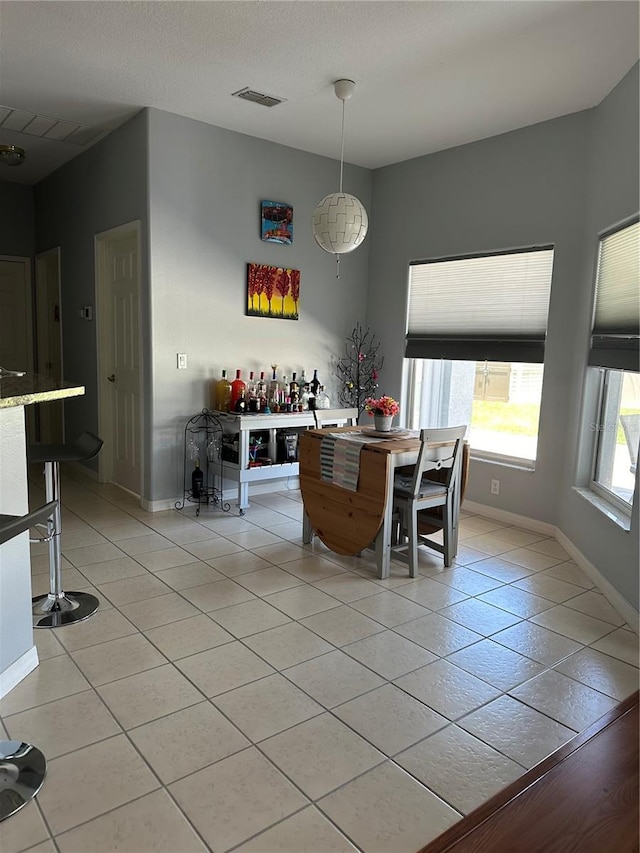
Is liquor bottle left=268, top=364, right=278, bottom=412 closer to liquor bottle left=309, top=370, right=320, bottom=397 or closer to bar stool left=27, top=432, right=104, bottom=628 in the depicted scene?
liquor bottle left=309, top=370, right=320, bottom=397

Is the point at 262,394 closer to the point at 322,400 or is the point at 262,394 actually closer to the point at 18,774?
the point at 322,400

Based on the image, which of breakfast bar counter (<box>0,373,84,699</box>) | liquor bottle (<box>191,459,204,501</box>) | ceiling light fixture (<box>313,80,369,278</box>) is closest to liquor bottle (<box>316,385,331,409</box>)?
liquor bottle (<box>191,459,204,501</box>)

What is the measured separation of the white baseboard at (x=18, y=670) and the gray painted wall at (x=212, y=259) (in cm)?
205

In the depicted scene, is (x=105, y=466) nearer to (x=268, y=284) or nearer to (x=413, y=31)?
(x=268, y=284)

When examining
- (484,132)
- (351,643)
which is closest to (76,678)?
(351,643)

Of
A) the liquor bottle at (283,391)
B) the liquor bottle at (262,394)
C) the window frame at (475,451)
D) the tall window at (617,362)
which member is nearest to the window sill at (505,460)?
the window frame at (475,451)

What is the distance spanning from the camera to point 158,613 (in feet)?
9.07

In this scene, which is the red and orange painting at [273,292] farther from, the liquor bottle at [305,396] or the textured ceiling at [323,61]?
the textured ceiling at [323,61]

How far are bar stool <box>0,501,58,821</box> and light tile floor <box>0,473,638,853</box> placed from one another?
0.12 ft

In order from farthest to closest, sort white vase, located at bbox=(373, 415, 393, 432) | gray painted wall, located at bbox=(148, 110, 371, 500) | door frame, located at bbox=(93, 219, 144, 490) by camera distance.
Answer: door frame, located at bbox=(93, 219, 144, 490)
gray painted wall, located at bbox=(148, 110, 371, 500)
white vase, located at bbox=(373, 415, 393, 432)

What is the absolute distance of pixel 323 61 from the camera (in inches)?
124

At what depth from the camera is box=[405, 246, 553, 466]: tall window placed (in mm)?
4148

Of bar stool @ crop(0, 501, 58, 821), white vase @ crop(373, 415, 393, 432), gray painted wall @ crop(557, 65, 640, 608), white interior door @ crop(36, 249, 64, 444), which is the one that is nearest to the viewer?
bar stool @ crop(0, 501, 58, 821)

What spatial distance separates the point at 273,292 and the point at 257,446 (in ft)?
4.02
